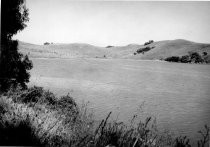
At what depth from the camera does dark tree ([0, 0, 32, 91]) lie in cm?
409

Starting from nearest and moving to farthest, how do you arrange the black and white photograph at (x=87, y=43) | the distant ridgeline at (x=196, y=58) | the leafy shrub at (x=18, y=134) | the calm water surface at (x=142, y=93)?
the leafy shrub at (x=18, y=134), the black and white photograph at (x=87, y=43), the calm water surface at (x=142, y=93), the distant ridgeline at (x=196, y=58)

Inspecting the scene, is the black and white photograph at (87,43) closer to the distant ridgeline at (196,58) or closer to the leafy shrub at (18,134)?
the leafy shrub at (18,134)

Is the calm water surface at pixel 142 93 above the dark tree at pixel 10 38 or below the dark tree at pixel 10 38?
below

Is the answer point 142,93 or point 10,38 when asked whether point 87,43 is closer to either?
point 10,38

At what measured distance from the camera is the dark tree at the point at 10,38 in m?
4.09

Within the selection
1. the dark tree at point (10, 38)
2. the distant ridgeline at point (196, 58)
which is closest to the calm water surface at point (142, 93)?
the dark tree at point (10, 38)

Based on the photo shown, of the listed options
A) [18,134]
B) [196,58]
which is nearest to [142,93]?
[18,134]

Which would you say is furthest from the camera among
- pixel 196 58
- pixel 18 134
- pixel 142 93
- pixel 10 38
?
pixel 196 58

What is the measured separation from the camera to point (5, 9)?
4.20m

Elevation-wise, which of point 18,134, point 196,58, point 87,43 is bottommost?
point 18,134

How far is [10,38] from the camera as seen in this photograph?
4.29 meters

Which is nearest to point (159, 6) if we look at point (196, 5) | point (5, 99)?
point (196, 5)

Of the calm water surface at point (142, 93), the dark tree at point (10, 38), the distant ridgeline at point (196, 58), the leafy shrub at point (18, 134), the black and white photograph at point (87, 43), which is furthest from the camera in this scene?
the distant ridgeline at point (196, 58)

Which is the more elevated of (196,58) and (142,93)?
(196,58)
